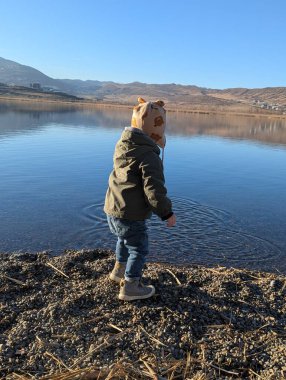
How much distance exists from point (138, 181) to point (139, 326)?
169cm

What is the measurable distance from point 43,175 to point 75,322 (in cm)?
1143

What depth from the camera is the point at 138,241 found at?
5.14m

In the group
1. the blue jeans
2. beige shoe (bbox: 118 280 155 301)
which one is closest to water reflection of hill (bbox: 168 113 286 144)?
the blue jeans

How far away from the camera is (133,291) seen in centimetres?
505

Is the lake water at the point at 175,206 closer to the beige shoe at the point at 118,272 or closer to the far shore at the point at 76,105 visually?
the beige shoe at the point at 118,272

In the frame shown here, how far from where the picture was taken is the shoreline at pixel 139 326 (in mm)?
3896

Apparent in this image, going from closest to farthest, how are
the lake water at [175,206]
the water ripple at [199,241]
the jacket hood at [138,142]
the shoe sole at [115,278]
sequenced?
the jacket hood at [138,142]
the shoe sole at [115,278]
the water ripple at [199,241]
the lake water at [175,206]

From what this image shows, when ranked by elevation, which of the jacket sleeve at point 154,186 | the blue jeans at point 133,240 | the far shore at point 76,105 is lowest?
the far shore at point 76,105

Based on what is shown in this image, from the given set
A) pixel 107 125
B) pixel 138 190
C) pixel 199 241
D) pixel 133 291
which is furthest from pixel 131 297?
pixel 107 125

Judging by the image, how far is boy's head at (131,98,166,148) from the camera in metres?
5.05

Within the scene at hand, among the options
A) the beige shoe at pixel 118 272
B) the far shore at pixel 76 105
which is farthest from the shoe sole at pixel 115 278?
the far shore at pixel 76 105

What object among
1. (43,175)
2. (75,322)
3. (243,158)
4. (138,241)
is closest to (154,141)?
(138,241)

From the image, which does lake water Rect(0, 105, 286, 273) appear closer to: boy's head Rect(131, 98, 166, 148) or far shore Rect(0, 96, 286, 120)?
boy's head Rect(131, 98, 166, 148)

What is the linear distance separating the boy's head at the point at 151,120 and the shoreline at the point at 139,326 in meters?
2.04
